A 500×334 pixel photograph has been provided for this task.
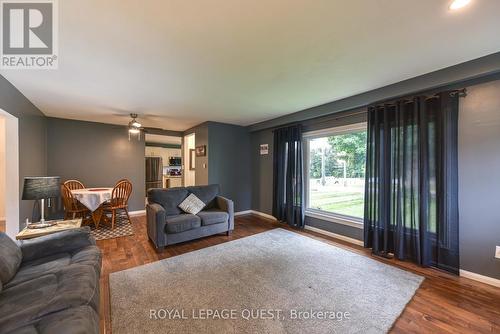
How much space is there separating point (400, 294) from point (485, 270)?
3.67 ft

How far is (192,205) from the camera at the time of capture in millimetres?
3730

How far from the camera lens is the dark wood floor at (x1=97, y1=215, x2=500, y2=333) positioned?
1.65 meters

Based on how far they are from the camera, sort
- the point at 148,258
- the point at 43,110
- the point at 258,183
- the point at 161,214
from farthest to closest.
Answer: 1. the point at 258,183
2. the point at 43,110
3. the point at 161,214
4. the point at 148,258

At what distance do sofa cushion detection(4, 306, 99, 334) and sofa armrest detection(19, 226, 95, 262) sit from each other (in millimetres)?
1062

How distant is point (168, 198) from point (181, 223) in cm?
64

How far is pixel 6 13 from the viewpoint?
58.7 inches

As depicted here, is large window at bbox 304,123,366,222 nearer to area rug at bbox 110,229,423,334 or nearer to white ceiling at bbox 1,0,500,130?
white ceiling at bbox 1,0,500,130

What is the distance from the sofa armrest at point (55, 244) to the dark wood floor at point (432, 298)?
1.80 feet

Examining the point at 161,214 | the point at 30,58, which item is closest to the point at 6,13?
the point at 30,58

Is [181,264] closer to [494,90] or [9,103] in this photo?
[9,103]

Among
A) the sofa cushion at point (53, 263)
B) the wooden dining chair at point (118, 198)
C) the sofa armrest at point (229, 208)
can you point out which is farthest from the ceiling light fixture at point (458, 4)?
the wooden dining chair at point (118, 198)

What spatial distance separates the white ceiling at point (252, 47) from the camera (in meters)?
1.44

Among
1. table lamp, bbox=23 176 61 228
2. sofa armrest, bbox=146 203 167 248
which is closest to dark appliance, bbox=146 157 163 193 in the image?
sofa armrest, bbox=146 203 167 248

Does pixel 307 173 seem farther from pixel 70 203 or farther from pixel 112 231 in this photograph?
pixel 70 203
